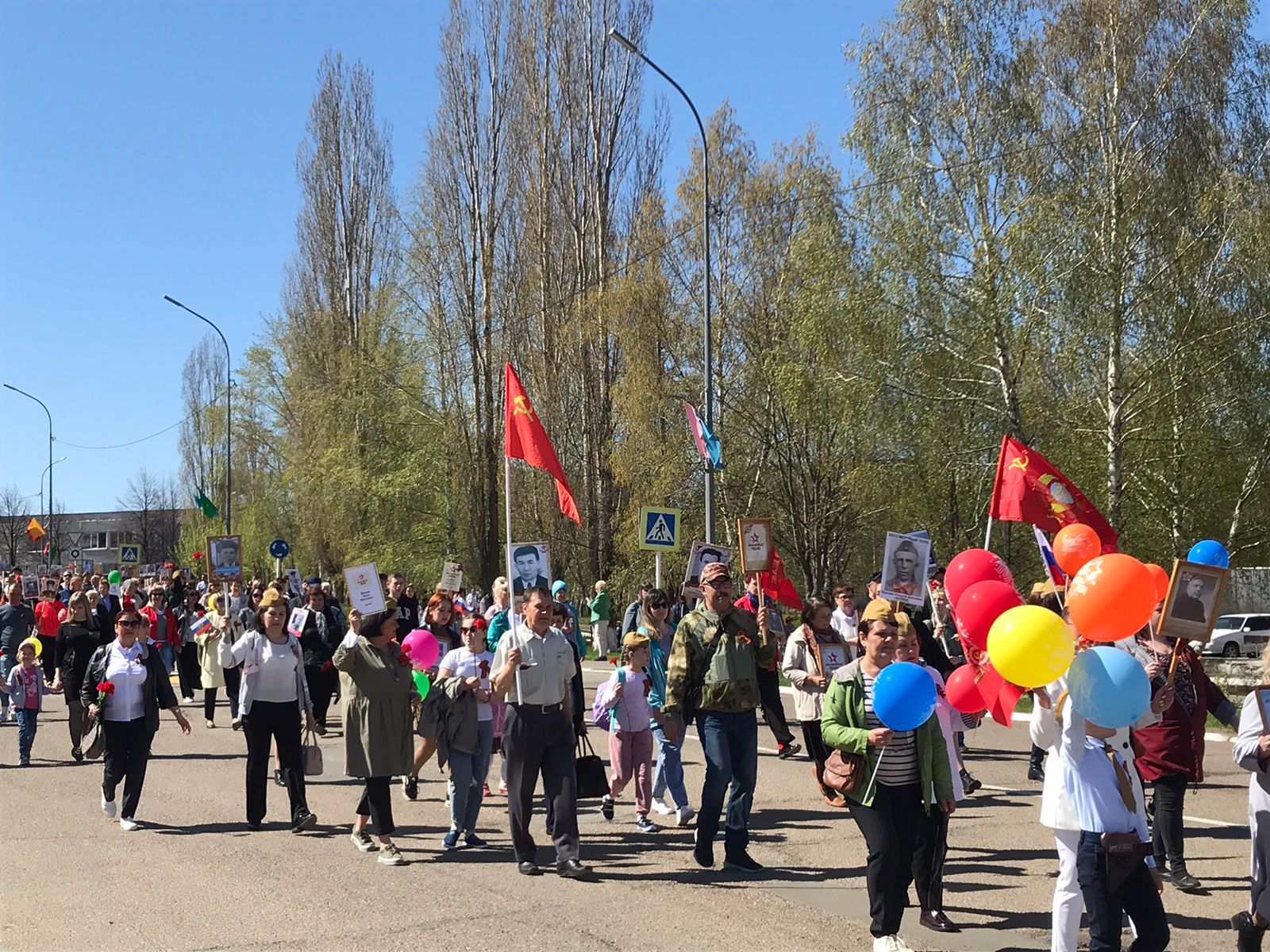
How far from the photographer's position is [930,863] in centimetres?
693

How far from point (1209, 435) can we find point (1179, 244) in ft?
11.4

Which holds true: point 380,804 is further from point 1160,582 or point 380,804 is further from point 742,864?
point 1160,582

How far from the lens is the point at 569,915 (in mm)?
7125

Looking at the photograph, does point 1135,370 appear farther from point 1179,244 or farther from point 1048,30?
point 1048,30

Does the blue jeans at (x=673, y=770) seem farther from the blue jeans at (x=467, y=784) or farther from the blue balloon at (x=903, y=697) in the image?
the blue balloon at (x=903, y=697)

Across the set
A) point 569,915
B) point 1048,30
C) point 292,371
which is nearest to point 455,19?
point 292,371

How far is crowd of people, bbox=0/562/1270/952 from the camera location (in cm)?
560

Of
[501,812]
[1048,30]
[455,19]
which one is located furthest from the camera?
[455,19]

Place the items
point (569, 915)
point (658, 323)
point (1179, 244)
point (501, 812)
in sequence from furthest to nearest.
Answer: point (658, 323), point (1179, 244), point (501, 812), point (569, 915)

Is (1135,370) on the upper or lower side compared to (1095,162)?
lower

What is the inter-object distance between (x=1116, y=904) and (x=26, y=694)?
40.4ft

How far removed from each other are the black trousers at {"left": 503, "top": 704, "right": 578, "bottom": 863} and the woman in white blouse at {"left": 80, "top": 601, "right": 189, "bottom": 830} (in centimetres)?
348

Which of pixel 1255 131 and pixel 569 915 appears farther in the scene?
pixel 1255 131

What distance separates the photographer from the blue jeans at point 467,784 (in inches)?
356
